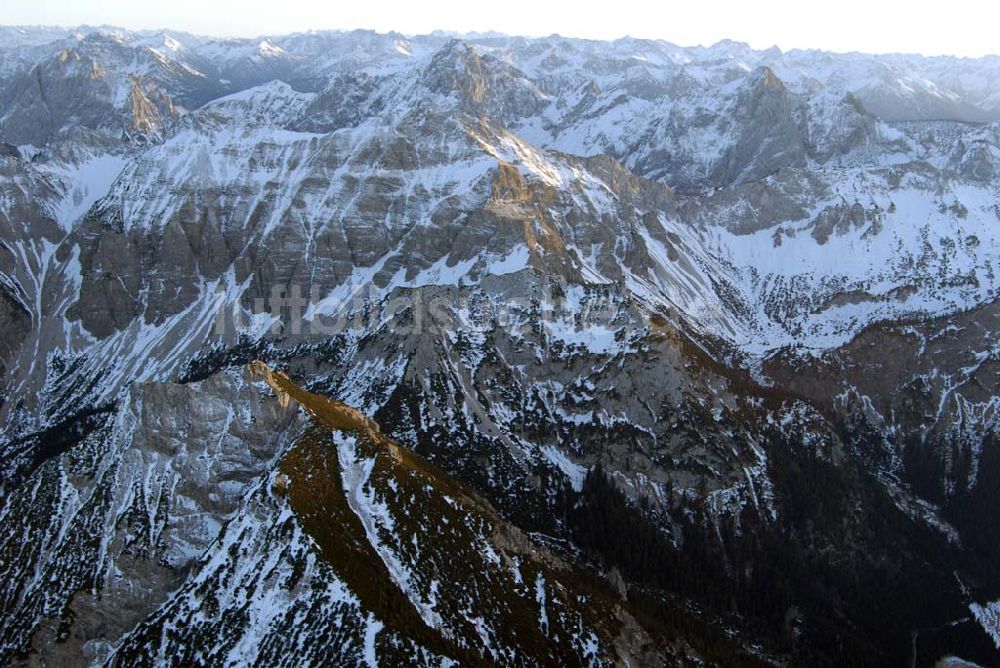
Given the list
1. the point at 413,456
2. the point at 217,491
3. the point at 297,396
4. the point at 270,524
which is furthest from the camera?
the point at 413,456

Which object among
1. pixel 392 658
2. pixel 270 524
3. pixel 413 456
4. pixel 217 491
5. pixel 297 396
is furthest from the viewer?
pixel 413 456

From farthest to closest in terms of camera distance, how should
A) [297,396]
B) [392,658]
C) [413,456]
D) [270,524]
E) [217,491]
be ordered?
[413,456]
[297,396]
[217,491]
[270,524]
[392,658]

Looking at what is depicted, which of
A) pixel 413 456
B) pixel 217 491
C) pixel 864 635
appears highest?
pixel 217 491

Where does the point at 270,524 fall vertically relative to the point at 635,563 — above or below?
above

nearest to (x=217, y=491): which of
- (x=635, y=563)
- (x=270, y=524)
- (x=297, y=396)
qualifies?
(x=270, y=524)

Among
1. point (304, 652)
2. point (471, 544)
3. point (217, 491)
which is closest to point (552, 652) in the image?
point (471, 544)

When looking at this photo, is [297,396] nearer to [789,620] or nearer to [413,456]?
[413,456]

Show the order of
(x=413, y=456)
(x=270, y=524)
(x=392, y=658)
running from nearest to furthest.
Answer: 1. (x=392, y=658)
2. (x=270, y=524)
3. (x=413, y=456)

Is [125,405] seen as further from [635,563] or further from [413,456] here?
[635,563]

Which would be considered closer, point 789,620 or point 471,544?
point 471,544
